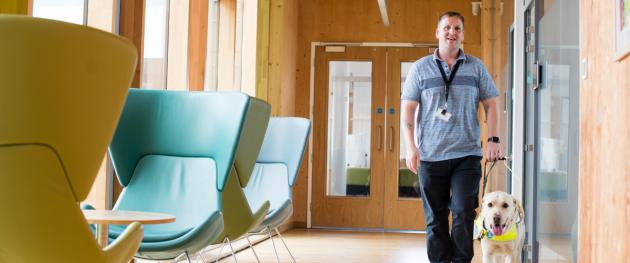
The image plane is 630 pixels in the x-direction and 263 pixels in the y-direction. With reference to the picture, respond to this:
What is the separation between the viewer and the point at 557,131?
4352 mm

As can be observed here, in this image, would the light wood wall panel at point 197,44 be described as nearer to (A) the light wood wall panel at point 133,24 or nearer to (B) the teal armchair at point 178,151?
(A) the light wood wall panel at point 133,24

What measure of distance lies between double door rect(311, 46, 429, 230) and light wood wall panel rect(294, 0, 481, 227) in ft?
0.44

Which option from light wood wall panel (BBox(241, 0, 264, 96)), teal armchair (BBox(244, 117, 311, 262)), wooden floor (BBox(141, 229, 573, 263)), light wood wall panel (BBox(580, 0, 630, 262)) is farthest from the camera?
light wood wall panel (BBox(241, 0, 264, 96))

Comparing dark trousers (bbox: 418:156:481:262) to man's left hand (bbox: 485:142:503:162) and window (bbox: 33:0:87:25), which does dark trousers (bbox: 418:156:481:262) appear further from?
window (bbox: 33:0:87:25)

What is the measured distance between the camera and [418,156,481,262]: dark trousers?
3.54 metres

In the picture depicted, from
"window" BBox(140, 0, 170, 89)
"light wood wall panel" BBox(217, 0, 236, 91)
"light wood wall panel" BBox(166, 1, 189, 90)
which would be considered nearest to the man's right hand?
"window" BBox(140, 0, 170, 89)

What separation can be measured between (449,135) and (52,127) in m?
2.53

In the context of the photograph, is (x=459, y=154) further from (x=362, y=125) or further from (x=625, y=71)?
(x=362, y=125)

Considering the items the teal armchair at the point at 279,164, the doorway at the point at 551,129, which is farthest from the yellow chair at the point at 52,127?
the teal armchair at the point at 279,164

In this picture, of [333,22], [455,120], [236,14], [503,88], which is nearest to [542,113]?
[455,120]

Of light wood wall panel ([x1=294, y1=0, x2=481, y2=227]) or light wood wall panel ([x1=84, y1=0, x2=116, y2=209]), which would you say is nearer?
light wood wall panel ([x1=84, y1=0, x2=116, y2=209])

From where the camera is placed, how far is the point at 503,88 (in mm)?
6930

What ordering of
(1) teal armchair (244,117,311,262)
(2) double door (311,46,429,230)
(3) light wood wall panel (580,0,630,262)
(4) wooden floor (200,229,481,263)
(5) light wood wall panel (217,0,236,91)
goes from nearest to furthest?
(3) light wood wall panel (580,0,630,262)
(1) teal armchair (244,117,311,262)
(4) wooden floor (200,229,481,263)
(5) light wood wall panel (217,0,236,91)
(2) double door (311,46,429,230)

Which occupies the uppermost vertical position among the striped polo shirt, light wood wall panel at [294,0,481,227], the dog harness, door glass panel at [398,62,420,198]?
light wood wall panel at [294,0,481,227]
